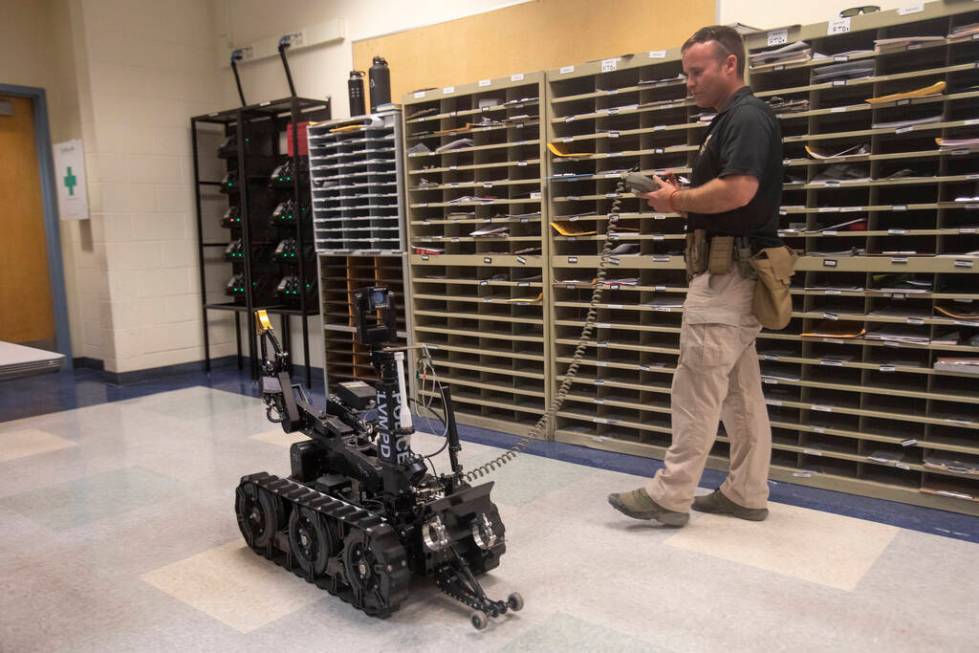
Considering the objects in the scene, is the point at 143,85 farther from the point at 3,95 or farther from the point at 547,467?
the point at 547,467

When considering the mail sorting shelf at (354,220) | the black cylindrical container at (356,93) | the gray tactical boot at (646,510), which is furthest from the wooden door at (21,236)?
the gray tactical boot at (646,510)

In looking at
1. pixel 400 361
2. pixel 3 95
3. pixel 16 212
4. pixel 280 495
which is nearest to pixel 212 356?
pixel 16 212

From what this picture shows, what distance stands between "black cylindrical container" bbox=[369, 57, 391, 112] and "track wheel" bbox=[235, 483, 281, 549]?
117 inches

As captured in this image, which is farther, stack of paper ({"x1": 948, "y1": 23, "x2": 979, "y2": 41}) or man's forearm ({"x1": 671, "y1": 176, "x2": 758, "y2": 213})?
stack of paper ({"x1": 948, "y1": 23, "x2": 979, "y2": 41})

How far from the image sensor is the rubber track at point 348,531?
2.33m

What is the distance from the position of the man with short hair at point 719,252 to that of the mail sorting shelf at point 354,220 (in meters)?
2.40

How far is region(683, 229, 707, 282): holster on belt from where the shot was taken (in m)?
2.94

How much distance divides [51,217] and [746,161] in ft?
21.3

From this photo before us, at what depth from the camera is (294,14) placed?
6.20 metres

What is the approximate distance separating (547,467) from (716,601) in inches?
58.5

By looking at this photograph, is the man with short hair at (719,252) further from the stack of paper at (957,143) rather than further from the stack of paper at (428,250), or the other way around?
the stack of paper at (428,250)

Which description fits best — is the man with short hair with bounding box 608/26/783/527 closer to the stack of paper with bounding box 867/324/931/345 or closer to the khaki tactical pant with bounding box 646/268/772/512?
the khaki tactical pant with bounding box 646/268/772/512

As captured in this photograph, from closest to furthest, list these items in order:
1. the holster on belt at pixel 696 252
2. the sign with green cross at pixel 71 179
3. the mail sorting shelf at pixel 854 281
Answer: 1. the holster on belt at pixel 696 252
2. the mail sorting shelf at pixel 854 281
3. the sign with green cross at pixel 71 179

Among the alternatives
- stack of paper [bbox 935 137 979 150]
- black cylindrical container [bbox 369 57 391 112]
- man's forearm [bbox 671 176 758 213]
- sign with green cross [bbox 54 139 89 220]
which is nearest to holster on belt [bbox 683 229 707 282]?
man's forearm [bbox 671 176 758 213]
